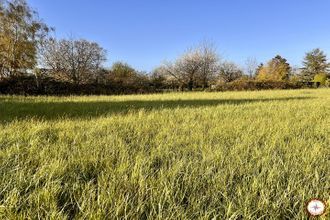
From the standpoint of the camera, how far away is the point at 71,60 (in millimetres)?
24109

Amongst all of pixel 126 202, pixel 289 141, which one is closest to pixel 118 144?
pixel 126 202

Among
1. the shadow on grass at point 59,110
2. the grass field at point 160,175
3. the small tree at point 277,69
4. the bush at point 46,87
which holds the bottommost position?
the grass field at point 160,175

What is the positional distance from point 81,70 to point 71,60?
1206 mm

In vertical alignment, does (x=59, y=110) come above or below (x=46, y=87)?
below

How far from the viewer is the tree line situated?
657 inches

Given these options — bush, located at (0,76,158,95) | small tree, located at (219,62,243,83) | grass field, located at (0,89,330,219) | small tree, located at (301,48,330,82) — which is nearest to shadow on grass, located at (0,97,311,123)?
grass field, located at (0,89,330,219)

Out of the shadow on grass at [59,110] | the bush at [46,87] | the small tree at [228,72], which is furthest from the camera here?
the small tree at [228,72]

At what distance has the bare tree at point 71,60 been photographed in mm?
23922

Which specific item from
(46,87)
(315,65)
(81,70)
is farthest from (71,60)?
(315,65)

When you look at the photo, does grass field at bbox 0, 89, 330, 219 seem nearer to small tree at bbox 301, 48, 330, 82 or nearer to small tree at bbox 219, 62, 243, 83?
small tree at bbox 219, 62, 243, 83

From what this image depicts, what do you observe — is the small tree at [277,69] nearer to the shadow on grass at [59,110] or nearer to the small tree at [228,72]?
the small tree at [228,72]

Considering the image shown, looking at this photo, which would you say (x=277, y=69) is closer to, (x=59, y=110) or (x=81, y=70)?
(x=81, y=70)

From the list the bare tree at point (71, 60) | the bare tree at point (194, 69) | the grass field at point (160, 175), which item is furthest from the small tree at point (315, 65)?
the grass field at point (160, 175)

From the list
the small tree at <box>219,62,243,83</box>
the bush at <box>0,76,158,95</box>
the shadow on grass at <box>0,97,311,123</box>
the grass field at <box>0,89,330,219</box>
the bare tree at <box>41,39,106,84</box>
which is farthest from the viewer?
the small tree at <box>219,62,243,83</box>
